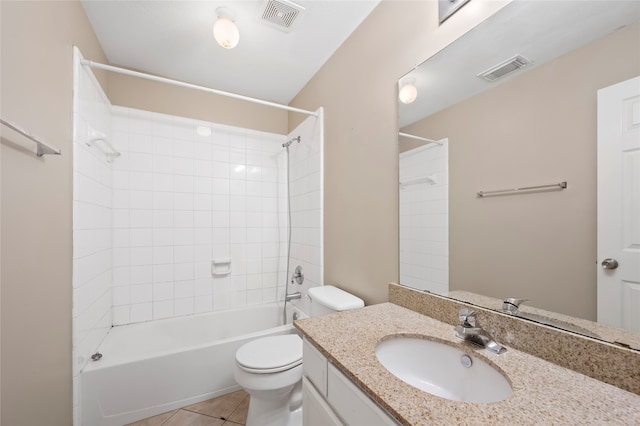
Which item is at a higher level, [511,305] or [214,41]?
[214,41]

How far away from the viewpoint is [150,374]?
1578 millimetres

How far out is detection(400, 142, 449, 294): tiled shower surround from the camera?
113cm

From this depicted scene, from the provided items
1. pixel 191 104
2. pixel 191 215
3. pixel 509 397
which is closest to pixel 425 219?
pixel 509 397

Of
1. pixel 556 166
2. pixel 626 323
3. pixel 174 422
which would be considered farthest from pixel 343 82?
pixel 174 422

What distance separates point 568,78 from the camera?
0.76 metres

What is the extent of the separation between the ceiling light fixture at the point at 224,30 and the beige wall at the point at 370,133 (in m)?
0.75

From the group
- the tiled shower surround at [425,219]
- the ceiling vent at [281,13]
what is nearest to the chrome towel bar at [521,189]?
the tiled shower surround at [425,219]

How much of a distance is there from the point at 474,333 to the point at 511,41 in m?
1.02

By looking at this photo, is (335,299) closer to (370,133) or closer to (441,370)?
(441,370)

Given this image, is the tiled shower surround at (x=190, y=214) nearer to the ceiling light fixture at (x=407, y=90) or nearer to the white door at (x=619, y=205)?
the ceiling light fixture at (x=407, y=90)

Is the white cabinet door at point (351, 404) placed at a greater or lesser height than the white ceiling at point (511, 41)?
lesser

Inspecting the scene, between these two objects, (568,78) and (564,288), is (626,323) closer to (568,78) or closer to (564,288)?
(564,288)

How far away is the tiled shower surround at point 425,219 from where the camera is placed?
1.13m

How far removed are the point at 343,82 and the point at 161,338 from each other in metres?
2.49
